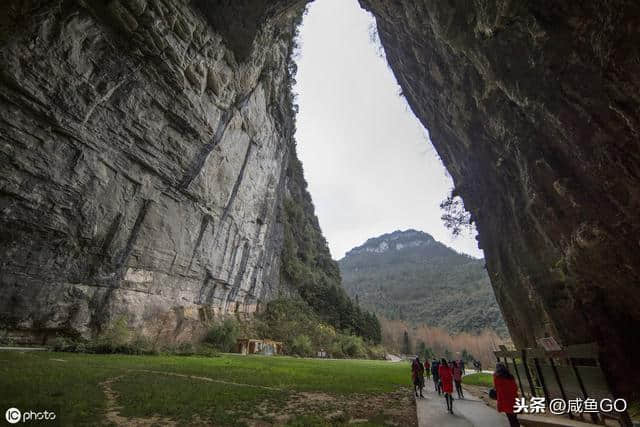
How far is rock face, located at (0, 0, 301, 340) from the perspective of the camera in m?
13.9

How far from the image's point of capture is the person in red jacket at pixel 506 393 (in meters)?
5.55

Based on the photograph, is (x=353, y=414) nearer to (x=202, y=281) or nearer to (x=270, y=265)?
(x=202, y=281)

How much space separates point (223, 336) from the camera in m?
26.5

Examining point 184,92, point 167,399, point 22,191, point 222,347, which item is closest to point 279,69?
point 184,92

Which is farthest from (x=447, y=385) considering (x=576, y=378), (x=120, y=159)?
(x=120, y=159)

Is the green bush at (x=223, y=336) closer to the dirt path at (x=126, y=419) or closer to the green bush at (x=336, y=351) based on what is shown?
the green bush at (x=336, y=351)

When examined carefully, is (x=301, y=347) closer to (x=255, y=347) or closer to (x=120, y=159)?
(x=255, y=347)

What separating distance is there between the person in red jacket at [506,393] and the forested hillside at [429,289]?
175ft

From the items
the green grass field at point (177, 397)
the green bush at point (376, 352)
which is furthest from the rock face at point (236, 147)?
the green bush at point (376, 352)

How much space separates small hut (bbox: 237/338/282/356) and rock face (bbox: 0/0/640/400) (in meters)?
4.19

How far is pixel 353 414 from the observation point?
812 centimetres

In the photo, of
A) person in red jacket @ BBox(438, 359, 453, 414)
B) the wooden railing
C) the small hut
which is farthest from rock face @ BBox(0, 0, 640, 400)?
the small hut

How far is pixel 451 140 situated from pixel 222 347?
2440cm

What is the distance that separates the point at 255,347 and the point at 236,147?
1924cm
